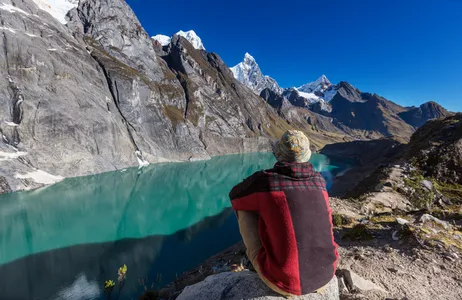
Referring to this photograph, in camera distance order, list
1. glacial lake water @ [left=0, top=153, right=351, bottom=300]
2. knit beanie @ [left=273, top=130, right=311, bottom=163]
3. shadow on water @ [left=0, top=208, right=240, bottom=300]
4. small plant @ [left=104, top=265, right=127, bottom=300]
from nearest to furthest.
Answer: knit beanie @ [left=273, top=130, right=311, bottom=163] → small plant @ [left=104, top=265, right=127, bottom=300] → shadow on water @ [left=0, top=208, right=240, bottom=300] → glacial lake water @ [left=0, top=153, right=351, bottom=300]

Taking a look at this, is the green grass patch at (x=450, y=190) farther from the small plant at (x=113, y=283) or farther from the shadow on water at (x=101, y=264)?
the small plant at (x=113, y=283)

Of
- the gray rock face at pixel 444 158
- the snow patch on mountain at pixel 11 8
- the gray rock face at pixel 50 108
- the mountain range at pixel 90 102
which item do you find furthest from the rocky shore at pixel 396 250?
the snow patch on mountain at pixel 11 8

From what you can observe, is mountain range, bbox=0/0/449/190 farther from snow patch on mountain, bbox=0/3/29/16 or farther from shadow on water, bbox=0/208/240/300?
shadow on water, bbox=0/208/240/300

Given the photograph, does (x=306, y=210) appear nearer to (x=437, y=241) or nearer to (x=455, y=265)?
(x=455, y=265)

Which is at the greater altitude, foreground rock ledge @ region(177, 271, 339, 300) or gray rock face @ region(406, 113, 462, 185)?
gray rock face @ region(406, 113, 462, 185)

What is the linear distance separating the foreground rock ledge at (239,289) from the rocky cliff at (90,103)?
5319cm

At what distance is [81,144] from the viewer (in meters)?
64.6

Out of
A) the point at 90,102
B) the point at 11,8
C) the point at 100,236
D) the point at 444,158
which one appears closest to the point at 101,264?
the point at 100,236

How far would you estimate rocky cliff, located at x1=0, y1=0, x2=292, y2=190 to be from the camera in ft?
185

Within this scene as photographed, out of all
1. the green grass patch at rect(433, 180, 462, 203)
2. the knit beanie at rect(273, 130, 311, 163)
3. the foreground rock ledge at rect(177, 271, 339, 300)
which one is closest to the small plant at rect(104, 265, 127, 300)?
the foreground rock ledge at rect(177, 271, 339, 300)

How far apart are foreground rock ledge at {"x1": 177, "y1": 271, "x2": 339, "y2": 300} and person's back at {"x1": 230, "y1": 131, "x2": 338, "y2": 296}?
0.34 metres

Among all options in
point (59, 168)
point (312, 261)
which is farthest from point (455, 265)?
point (59, 168)

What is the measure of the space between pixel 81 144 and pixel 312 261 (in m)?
72.8

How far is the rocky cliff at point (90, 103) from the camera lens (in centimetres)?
5631
